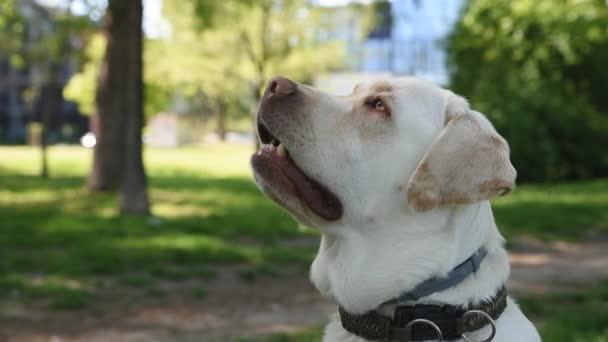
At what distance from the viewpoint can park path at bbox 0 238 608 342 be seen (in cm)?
577

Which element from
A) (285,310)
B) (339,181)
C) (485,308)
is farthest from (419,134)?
(285,310)

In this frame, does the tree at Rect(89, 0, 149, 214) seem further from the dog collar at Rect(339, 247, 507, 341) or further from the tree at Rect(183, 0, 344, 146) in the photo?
the tree at Rect(183, 0, 344, 146)

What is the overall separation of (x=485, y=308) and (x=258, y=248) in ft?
21.1

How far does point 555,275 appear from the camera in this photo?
27.5 ft

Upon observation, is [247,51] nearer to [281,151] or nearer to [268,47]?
[268,47]

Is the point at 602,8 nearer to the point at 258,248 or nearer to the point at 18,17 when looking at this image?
the point at 258,248

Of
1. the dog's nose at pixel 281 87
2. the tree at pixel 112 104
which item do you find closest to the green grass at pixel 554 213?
the tree at pixel 112 104

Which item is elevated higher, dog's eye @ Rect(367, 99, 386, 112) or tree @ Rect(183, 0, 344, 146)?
dog's eye @ Rect(367, 99, 386, 112)

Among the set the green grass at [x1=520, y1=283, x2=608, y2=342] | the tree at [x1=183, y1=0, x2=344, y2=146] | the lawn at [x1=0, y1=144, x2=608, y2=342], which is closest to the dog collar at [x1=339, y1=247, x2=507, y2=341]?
the lawn at [x1=0, y1=144, x2=608, y2=342]

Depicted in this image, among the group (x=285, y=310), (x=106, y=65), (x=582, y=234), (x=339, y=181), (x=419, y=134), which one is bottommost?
(x=582, y=234)

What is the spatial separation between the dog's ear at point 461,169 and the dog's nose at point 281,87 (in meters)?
0.65

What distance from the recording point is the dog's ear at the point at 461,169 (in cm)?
263

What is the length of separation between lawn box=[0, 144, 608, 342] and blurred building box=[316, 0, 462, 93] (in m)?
13.6

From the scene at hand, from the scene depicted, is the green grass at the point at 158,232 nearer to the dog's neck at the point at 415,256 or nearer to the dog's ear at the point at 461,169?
the dog's neck at the point at 415,256
